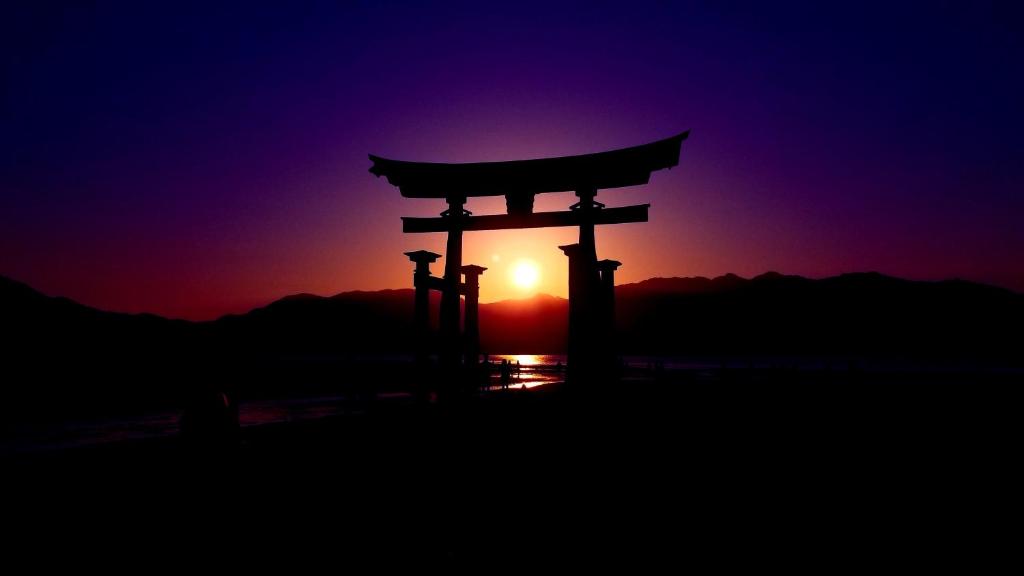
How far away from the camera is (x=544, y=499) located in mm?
5926

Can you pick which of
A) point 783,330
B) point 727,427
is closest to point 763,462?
point 727,427

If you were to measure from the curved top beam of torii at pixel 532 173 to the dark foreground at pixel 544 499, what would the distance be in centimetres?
445

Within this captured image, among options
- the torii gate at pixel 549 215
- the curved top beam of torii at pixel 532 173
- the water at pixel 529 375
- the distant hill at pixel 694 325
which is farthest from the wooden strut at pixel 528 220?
the distant hill at pixel 694 325

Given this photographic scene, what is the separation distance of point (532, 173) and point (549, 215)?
3.18ft

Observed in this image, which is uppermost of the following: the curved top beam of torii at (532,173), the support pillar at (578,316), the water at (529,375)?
the curved top beam of torii at (532,173)

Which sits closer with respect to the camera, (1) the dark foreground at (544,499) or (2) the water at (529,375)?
(1) the dark foreground at (544,499)

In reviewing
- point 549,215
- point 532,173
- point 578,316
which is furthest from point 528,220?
point 578,316

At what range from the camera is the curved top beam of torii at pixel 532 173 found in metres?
9.73

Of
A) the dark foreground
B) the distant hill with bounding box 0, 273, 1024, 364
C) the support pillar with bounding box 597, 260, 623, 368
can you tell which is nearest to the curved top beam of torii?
the support pillar with bounding box 597, 260, 623, 368

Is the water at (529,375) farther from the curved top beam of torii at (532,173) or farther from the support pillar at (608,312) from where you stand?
the curved top beam of torii at (532,173)

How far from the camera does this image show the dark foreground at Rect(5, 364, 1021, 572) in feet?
14.2

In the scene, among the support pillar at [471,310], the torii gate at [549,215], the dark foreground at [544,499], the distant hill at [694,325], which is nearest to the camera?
the dark foreground at [544,499]

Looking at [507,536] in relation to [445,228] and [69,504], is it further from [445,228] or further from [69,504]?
[445,228]

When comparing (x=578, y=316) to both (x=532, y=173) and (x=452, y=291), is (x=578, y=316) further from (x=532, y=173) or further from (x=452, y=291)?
(x=452, y=291)
